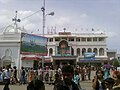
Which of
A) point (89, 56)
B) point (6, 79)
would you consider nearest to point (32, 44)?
→ point (6, 79)

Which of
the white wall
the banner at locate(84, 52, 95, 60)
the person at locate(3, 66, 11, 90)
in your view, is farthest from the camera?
the banner at locate(84, 52, 95, 60)

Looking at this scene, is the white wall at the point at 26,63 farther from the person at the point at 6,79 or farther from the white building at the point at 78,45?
the person at the point at 6,79

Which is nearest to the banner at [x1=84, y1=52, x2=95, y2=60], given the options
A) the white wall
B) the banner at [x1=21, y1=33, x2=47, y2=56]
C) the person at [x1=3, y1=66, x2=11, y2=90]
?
the white wall

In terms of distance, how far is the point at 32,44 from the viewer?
3139cm

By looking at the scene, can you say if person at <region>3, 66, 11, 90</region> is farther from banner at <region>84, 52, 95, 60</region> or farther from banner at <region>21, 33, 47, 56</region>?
banner at <region>84, 52, 95, 60</region>

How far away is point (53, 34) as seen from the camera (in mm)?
78312

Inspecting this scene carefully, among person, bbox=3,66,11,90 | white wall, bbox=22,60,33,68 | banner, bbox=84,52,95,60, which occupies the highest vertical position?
banner, bbox=84,52,95,60

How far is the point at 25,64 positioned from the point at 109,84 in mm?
43802

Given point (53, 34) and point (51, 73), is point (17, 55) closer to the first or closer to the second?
point (51, 73)

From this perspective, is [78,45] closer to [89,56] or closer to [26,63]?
[89,56]

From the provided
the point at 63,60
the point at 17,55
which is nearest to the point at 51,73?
the point at 17,55

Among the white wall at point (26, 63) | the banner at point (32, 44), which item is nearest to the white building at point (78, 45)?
the white wall at point (26, 63)

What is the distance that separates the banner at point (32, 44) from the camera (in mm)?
29906

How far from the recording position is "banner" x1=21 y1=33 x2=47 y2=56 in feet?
98.1
